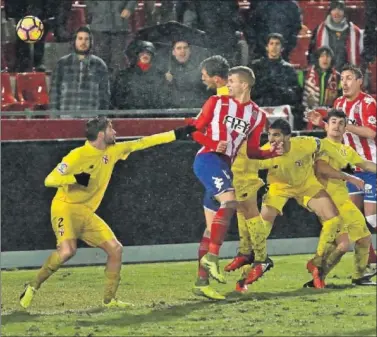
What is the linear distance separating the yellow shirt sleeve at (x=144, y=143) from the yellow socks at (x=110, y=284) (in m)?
0.80

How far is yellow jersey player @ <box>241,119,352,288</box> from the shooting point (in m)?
11.1

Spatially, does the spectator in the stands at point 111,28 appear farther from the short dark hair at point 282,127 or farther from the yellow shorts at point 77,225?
the yellow shorts at point 77,225

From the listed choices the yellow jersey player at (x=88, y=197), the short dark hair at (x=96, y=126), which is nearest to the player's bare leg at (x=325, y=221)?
the yellow jersey player at (x=88, y=197)

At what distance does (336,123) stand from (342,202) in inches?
23.2

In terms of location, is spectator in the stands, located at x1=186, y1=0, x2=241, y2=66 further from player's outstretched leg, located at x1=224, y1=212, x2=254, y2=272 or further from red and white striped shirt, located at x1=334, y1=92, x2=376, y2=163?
player's outstretched leg, located at x1=224, y1=212, x2=254, y2=272

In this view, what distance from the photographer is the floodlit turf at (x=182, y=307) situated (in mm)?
9336

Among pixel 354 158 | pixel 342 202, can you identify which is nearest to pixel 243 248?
pixel 342 202

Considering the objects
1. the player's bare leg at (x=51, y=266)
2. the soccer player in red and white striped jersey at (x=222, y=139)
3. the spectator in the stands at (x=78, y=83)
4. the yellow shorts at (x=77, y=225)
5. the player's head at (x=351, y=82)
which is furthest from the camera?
the spectator in the stands at (x=78, y=83)

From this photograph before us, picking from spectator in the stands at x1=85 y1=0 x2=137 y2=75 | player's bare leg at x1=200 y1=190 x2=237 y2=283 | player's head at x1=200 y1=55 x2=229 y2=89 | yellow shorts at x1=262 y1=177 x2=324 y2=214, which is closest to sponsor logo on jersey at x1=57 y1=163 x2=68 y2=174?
player's bare leg at x1=200 y1=190 x2=237 y2=283

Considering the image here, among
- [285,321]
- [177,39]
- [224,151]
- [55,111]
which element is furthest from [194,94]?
[285,321]

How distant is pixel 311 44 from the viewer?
14156mm

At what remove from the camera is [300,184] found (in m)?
11.2

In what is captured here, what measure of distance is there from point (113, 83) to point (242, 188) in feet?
7.30

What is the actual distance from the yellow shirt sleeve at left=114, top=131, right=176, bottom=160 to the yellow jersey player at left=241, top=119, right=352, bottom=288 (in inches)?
48.5
